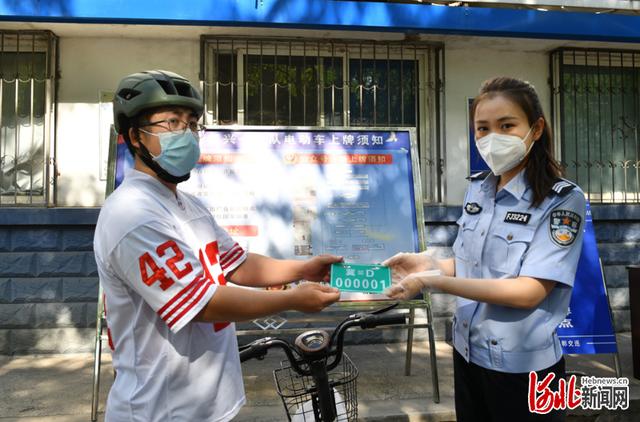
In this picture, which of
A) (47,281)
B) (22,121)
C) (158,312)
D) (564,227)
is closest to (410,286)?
(564,227)

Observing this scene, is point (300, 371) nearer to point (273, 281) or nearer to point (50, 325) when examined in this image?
point (273, 281)

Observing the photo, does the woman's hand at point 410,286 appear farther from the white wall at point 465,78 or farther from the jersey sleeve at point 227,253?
the white wall at point 465,78

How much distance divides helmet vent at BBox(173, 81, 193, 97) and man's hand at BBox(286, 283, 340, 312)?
744 mm

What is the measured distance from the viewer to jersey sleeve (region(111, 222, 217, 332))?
138 centimetres

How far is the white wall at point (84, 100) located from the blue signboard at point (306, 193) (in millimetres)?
2002

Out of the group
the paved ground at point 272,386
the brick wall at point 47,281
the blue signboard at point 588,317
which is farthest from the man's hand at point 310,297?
the brick wall at point 47,281

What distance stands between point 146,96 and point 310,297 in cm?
82

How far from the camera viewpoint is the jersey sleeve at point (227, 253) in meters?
1.96

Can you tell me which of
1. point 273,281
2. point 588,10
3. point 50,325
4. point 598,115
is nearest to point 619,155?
point 598,115

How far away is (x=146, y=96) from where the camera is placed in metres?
1.58

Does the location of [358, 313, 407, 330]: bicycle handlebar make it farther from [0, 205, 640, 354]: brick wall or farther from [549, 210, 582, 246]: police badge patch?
[0, 205, 640, 354]: brick wall

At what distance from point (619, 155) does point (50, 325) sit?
6.57 metres

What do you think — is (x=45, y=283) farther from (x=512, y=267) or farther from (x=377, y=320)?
(x=512, y=267)

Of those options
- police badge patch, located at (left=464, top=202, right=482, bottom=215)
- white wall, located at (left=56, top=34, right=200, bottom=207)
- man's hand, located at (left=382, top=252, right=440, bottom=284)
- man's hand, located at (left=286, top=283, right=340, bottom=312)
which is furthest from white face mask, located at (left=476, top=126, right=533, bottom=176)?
white wall, located at (left=56, top=34, right=200, bottom=207)
